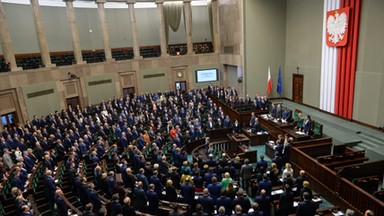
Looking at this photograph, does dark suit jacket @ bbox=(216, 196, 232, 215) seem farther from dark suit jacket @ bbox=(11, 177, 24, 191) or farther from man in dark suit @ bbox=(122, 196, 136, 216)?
dark suit jacket @ bbox=(11, 177, 24, 191)

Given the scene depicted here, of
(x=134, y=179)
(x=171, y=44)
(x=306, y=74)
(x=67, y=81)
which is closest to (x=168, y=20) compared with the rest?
(x=171, y=44)

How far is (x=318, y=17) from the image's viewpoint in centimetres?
1516

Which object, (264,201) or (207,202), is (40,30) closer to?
(207,202)

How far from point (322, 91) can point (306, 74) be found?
1.93m

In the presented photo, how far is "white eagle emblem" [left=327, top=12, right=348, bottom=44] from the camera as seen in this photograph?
1305 cm

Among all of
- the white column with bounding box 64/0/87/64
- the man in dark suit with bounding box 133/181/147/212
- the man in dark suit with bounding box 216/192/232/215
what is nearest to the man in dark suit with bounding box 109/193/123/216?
the man in dark suit with bounding box 133/181/147/212

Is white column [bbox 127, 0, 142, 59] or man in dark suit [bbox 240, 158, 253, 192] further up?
white column [bbox 127, 0, 142, 59]

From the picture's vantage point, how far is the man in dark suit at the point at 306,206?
5355 millimetres

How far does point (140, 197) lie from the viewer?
633 centimetres

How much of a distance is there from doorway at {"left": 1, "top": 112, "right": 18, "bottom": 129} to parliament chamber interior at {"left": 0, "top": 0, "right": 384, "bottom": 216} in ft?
0.54

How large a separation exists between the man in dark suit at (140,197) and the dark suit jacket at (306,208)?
11.4 ft

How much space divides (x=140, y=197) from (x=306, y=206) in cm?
371

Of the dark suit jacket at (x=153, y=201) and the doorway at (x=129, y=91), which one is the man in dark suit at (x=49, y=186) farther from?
the doorway at (x=129, y=91)

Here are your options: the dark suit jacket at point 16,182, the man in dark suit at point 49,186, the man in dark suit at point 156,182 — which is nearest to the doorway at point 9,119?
the dark suit jacket at point 16,182
